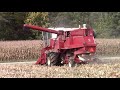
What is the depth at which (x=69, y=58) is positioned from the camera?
13.6 m

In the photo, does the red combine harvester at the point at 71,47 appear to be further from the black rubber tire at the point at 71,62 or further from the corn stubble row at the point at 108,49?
the corn stubble row at the point at 108,49

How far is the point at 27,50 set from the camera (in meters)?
20.4

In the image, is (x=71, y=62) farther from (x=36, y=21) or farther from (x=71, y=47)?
(x=36, y=21)

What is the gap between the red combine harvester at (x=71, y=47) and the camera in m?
13.3

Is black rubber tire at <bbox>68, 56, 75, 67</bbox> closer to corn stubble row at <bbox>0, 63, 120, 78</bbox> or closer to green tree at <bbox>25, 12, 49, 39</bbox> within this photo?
corn stubble row at <bbox>0, 63, 120, 78</bbox>

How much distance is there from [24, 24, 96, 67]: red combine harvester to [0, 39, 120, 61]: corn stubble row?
18.3 ft

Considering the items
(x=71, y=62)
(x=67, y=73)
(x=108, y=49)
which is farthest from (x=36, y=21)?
(x=67, y=73)

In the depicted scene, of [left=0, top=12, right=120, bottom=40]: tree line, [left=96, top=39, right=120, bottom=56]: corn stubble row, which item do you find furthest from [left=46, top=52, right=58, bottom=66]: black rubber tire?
[left=0, top=12, right=120, bottom=40]: tree line

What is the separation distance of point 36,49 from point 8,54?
5.72 ft

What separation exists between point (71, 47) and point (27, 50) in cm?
726

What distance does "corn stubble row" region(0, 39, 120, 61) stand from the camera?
65.9 ft

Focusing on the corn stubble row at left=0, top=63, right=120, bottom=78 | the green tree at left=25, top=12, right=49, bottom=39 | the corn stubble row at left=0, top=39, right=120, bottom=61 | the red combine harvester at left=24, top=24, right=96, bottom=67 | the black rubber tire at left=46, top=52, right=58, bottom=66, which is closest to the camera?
the corn stubble row at left=0, top=63, right=120, bottom=78
